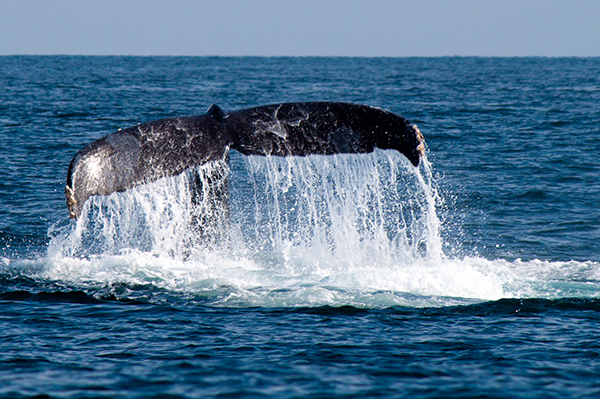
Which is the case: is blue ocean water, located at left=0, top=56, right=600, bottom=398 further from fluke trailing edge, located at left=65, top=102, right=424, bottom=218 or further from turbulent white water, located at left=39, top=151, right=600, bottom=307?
fluke trailing edge, located at left=65, top=102, right=424, bottom=218

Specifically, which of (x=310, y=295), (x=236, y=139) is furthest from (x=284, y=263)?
(x=236, y=139)

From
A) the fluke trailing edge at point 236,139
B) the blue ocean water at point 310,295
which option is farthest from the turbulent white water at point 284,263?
the fluke trailing edge at point 236,139

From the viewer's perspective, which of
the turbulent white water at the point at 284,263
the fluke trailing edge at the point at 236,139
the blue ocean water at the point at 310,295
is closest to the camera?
the blue ocean water at the point at 310,295

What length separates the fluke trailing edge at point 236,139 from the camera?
7.17m

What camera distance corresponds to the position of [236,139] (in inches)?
308

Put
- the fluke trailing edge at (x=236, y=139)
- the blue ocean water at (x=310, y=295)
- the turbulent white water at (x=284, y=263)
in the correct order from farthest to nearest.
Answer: the turbulent white water at (x=284, y=263)
the fluke trailing edge at (x=236, y=139)
the blue ocean water at (x=310, y=295)

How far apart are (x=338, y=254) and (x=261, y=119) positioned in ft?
12.5

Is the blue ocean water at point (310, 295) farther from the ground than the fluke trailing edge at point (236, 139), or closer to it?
closer to it

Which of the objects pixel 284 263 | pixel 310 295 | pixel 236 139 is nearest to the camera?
pixel 236 139

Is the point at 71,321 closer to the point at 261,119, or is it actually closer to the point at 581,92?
the point at 261,119

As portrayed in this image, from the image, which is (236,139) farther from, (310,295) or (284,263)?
(284,263)

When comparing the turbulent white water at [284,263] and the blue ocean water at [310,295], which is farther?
the turbulent white water at [284,263]

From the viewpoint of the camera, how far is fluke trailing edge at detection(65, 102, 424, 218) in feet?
23.5

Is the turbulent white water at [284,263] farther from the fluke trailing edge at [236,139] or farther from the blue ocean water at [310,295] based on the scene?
the fluke trailing edge at [236,139]
